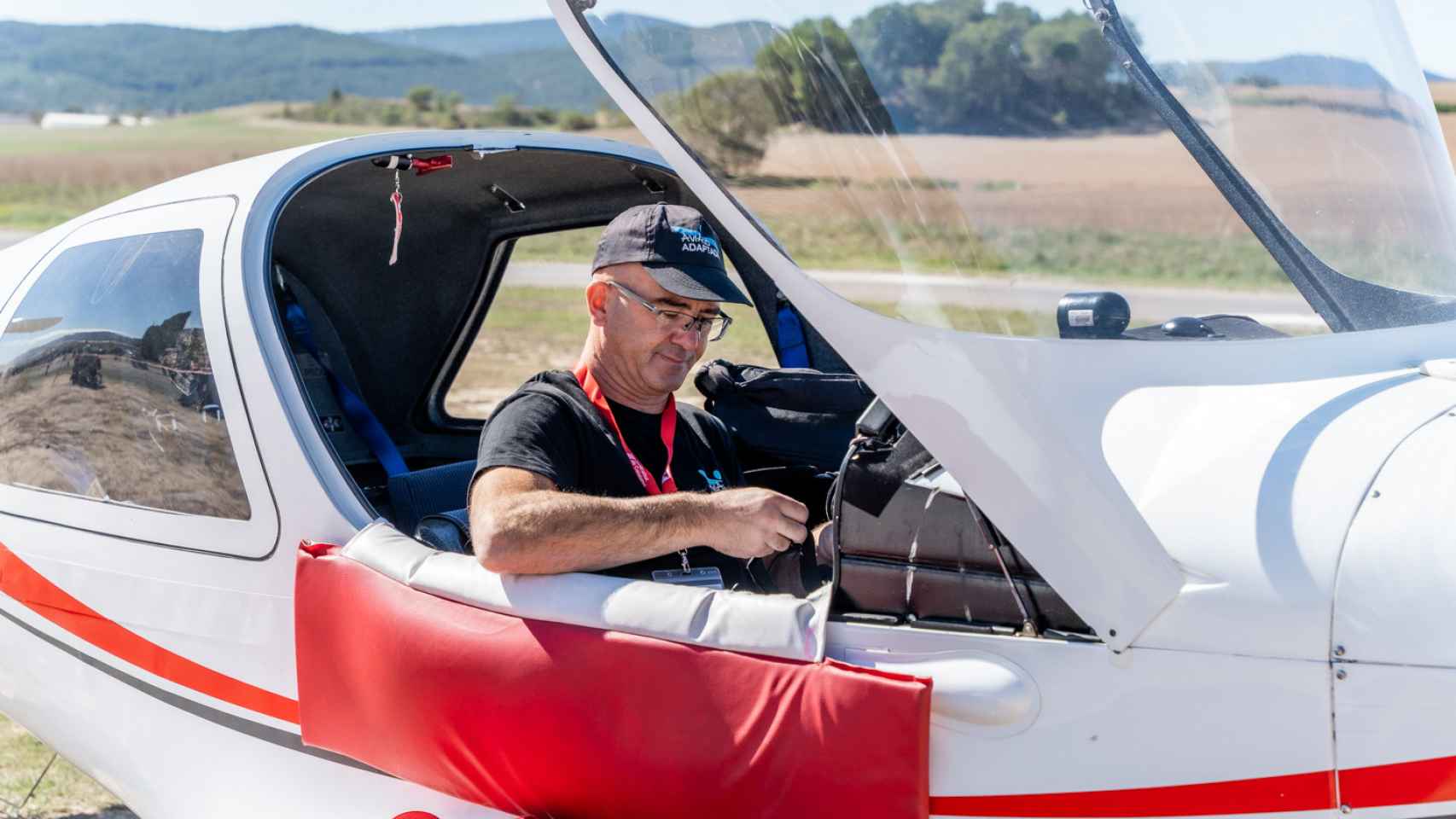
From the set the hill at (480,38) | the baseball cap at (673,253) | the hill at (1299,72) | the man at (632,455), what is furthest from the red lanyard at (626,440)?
the hill at (480,38)

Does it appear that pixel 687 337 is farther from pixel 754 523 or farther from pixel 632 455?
pixel 754 523

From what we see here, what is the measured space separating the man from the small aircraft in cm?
9

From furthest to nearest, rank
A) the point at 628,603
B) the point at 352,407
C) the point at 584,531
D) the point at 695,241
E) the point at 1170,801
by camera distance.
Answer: the point at 352,407
the point at 695,241
the point at 584,531
the point at 628,603
the point at 1170,801

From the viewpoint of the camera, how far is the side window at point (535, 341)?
9.82 meters

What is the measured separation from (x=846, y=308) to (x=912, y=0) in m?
0.44

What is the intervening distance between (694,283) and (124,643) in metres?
1.47

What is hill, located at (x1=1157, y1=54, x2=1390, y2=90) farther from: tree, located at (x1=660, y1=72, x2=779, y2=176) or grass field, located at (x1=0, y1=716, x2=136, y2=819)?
grass field, located at (x1=0, y1=716, x2=136, y2=819)

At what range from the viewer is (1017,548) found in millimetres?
1726

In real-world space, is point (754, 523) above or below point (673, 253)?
below

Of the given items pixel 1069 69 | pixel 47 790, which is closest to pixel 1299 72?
pixel 1069 69

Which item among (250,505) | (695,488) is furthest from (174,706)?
(695,488)

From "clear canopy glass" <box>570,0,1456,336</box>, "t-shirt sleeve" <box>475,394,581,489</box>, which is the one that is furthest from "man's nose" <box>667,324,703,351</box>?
"clear canopy glass" <box>570,0,1456,336</box>

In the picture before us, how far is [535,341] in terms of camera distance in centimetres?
1416

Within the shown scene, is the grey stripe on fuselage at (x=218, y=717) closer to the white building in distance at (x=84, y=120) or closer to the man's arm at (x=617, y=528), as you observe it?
the man's arm at (x=617, y=528)
